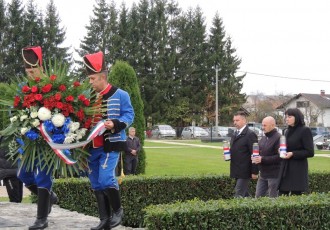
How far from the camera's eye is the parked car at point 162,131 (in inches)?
2085

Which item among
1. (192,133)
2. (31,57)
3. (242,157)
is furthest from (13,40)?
(31,57)

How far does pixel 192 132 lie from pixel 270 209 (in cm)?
4773

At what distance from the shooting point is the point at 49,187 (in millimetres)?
5574

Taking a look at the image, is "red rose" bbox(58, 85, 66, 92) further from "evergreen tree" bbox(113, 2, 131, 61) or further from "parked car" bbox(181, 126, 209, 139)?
"evergreen tree" bbox(113, 2, 131, 61)

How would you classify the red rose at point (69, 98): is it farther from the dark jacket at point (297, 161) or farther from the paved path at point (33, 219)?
the dark jacket at point (297, 161)

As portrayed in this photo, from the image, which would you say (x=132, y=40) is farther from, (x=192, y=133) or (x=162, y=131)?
(x=192, y=133)

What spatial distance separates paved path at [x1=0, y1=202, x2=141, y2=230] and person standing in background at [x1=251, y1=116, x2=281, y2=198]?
294 centimetres

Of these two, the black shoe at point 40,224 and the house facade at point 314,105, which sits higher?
the house facade at point 314,105

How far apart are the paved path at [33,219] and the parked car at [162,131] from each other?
45175 millimetres

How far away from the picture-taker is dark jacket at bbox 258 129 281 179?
816 centimetres

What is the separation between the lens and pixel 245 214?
5.50 metres

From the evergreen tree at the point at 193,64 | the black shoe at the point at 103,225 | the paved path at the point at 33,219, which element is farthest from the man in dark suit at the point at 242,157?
the evergreen tree at the point at 193,64

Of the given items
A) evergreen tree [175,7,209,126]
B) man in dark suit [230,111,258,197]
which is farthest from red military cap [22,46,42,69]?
evergreen tree [175,7,209,126]

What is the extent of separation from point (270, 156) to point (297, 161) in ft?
2.51
